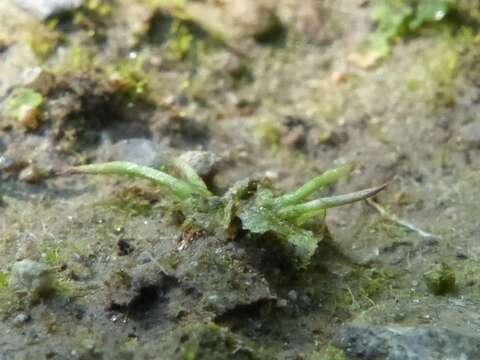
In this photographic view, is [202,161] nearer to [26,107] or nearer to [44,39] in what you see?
[26,107]

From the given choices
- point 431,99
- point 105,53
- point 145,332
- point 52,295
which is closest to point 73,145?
point 105,53

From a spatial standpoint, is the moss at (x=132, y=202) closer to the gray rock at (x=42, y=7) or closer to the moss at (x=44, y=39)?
the moss at (x=44, y=39)

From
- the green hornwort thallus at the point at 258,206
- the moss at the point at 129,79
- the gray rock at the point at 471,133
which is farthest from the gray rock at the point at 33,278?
the gray rock at the point at 471,133

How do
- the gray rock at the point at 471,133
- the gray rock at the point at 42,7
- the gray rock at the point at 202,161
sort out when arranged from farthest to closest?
the gray rock at the point at 42,7 < the gray rock at the point at 471,133 < the gray rock at the point at 202,161

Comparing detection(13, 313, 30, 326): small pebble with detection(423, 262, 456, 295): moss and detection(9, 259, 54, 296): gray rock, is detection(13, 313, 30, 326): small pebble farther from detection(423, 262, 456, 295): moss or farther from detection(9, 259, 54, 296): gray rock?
detection(423, 262, 456, 295): moss

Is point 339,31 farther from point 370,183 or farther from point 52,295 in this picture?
point 52,295

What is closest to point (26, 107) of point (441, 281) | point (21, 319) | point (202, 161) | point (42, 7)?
point (42, 7)

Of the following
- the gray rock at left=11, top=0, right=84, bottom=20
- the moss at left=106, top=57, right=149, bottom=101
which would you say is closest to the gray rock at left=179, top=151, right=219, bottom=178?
the moss at left=106, top=57, right=149, bottom=101
